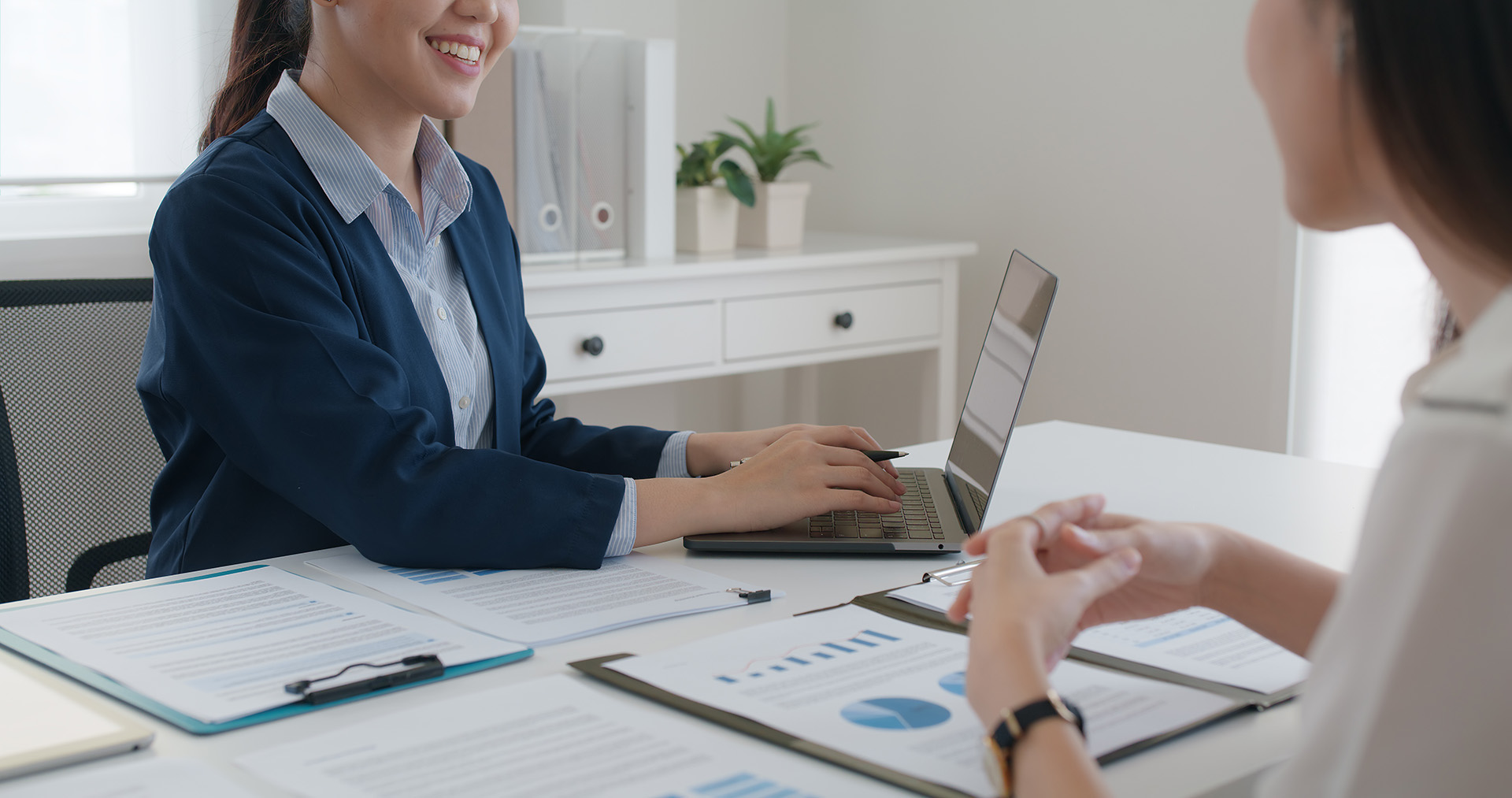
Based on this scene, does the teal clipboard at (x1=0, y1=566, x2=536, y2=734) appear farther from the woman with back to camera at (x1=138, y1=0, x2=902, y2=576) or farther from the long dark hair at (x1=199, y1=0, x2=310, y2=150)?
the long dark hair at (x1=199, y1=0, x2=310, y2=150)

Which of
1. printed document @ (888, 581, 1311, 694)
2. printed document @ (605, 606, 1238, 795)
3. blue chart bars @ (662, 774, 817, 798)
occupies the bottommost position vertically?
blue chart bars @ (662, 774, 817, 798)

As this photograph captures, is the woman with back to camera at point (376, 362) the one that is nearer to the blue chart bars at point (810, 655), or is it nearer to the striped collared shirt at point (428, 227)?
the striped collared shirt at point (428, 227)

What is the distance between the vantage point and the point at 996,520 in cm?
115

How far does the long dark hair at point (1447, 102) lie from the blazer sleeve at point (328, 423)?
656mm

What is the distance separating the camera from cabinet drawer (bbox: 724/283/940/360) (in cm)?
242

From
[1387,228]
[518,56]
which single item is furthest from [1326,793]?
[1387,228]

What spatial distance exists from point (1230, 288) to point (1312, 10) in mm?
2051

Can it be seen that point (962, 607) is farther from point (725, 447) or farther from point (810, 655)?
point (725, 447)

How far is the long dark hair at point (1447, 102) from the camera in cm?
46

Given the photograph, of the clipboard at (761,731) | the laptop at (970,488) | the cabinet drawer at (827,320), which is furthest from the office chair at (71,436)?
the cabinet drawer at (827,320)

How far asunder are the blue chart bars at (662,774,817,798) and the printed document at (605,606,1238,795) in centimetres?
5

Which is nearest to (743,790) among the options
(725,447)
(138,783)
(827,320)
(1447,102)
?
(138,783)

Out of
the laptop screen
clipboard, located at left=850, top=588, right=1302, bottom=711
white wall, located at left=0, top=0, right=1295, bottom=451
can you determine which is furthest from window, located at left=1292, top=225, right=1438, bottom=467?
clipboard, located at left=850, top=588, right=1302, bottom=711

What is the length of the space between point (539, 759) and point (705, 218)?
196 centimetres
